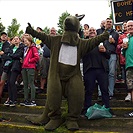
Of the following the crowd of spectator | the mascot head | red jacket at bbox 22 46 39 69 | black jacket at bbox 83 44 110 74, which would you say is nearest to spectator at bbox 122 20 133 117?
the crowd of spectator

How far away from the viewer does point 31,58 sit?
5.88 metres

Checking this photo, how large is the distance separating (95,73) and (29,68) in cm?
163

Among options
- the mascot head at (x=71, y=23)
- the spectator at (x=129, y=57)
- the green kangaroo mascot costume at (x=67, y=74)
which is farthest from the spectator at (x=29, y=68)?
the spectator at (x=129, y=57)

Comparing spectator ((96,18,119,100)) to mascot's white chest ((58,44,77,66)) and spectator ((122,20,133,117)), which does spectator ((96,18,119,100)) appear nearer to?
spectator ((122,20,133,117))

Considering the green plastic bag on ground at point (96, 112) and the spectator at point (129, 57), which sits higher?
the spectator at point (129, 57)

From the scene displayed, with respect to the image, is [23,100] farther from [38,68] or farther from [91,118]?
[91,118]

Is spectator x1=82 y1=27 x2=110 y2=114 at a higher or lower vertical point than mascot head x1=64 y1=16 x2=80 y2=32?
lower

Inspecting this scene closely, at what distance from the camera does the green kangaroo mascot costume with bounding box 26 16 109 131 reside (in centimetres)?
454

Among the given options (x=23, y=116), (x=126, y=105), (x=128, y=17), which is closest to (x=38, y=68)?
(x=23, y=116)

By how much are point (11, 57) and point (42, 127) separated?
2.14 m

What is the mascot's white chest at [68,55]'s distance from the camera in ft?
15.3

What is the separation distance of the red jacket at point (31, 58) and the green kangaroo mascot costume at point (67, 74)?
3.52ft

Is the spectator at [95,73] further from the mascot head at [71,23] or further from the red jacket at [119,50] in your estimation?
the mascot head at [71,23]

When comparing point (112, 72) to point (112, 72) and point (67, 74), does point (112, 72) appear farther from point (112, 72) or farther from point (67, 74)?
point (67, 74)
